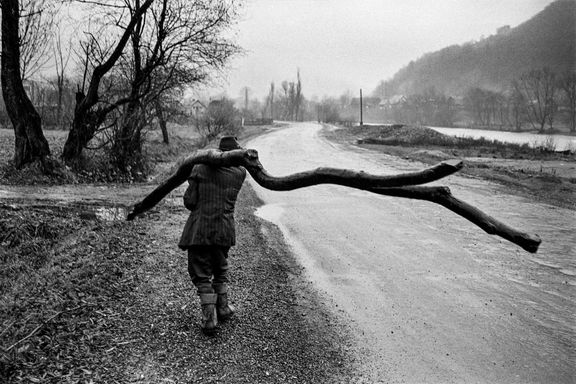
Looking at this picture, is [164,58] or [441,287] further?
[164,58]

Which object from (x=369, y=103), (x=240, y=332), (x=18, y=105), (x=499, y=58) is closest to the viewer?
(x=240, y=332)

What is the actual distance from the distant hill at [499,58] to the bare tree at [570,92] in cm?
270

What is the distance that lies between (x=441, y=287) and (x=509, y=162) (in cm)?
1869

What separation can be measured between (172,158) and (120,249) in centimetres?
1632

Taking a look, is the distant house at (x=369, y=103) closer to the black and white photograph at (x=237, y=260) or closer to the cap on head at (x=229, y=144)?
the black and white photograph at (x=237, y=260)

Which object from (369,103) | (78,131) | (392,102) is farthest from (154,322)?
(369,103)


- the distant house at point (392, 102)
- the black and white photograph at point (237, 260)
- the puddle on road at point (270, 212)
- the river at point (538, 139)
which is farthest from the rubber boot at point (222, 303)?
the distant house at point (392, 102)

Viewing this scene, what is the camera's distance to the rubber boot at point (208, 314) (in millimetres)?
4246

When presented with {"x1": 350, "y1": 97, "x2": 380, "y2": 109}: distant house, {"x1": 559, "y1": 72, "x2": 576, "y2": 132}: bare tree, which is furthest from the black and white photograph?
{"x1": 350, "y1": 97, "x2": 380, "y2": 109}: distant house

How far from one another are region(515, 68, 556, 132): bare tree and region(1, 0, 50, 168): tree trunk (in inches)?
2747

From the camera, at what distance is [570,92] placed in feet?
221

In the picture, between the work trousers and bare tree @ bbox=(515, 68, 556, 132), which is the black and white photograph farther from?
bare tree @ bbox=(515, 68, 556, 132)

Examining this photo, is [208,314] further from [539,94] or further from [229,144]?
[539,94]

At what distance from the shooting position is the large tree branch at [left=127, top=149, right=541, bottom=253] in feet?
10.2
